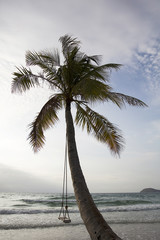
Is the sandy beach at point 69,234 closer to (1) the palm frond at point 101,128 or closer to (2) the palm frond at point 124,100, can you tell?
(1) the palm frond at point 101,128

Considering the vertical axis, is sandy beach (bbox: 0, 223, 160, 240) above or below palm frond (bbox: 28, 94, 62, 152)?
below

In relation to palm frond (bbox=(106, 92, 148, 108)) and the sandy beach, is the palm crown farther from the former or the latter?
the sandy beach

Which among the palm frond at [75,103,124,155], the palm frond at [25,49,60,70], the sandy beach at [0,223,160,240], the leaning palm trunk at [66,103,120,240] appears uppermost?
the palm frond at [25,49,60,70]

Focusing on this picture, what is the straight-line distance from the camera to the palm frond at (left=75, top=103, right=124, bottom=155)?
7.16m

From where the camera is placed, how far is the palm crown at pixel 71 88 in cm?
719

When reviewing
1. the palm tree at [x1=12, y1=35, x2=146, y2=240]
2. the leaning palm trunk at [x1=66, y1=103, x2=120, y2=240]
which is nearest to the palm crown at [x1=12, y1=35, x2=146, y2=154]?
the palm tree at [x1=12, y1=35, x2=146, y2=240]

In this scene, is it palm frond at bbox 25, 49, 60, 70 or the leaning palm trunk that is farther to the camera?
palm frond at bbox 25, 49, 60, 70

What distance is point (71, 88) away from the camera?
23.5ft

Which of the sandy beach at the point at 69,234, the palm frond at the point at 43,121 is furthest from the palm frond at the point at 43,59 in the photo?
the sandy beach at the point at 69,234

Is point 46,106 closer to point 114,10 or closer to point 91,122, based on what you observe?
point 91,122

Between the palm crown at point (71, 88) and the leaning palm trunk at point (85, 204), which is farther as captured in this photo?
the palm crown at point (71, 88)

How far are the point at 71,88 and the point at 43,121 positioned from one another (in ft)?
6.02

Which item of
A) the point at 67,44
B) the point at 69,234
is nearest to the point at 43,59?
the point at 67,44

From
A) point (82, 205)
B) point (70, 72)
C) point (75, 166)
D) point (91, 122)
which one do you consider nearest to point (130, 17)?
point (70, 72)
